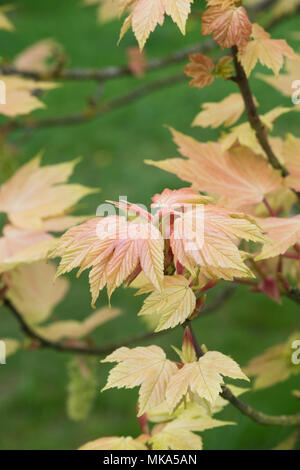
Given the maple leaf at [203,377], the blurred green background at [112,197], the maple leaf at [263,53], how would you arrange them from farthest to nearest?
the blurred green background at [112,197] → the maple leaf at [263,53] → the maple leaf at [203,377]

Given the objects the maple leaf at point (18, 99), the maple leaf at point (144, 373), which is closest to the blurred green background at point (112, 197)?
the maple leaf at point (18, 99)

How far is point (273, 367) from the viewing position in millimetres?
1043

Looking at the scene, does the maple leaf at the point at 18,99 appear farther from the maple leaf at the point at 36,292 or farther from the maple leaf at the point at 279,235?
the maple leaf at the point at 279,235

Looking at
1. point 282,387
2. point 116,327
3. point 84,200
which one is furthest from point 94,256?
point 84,200

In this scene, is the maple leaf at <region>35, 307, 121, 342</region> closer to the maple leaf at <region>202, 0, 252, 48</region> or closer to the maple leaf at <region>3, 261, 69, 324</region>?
the maple leaf at <region>3, 261, 69, 324</region>

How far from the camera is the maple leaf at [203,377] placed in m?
0.53

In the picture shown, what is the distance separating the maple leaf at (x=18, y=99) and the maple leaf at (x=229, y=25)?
0.36 m

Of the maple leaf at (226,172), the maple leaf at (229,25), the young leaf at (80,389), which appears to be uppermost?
the maple leaf at (229,25)

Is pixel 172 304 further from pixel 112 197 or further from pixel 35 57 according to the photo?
pixel 112 197

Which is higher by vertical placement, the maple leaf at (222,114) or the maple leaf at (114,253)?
the maple leaf at (222,114)

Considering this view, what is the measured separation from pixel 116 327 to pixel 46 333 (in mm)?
1080

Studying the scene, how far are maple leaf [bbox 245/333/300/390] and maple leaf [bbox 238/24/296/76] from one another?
0.55 metres

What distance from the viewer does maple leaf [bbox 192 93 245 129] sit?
0.81m

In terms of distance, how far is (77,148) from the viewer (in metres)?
3.20
